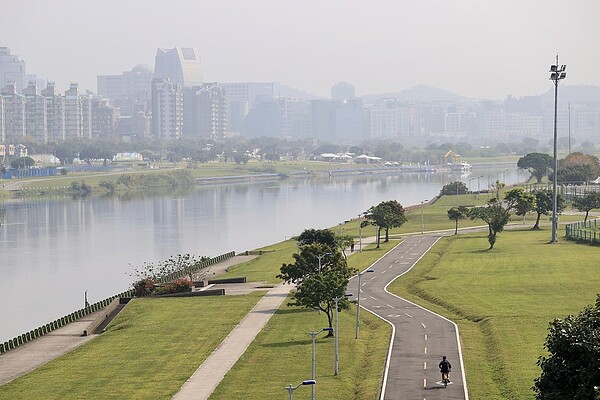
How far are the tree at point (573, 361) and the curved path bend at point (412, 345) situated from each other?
512 centimetres

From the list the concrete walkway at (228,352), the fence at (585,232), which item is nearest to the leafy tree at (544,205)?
the fence at (585,232)

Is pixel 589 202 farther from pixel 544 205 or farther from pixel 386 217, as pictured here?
pixel 386 217

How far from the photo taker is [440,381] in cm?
2945

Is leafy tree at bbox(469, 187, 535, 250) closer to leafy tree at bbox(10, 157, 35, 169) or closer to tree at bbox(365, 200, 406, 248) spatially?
tree at bbox(365, 200, 406, 248)

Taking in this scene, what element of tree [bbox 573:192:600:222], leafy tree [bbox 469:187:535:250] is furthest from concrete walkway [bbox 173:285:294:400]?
tree [bbox 573:192:600:222]

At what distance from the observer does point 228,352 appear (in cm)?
3519

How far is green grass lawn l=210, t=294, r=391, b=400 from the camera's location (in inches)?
1153

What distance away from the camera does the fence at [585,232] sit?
60.3m

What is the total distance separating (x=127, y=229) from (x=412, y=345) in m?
58.0

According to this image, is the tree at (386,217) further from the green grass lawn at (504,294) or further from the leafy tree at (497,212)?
the leafy tree at (497,212)

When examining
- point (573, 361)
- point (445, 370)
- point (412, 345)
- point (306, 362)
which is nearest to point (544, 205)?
point (412, 345)

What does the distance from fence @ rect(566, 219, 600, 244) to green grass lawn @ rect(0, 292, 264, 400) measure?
21688 mm

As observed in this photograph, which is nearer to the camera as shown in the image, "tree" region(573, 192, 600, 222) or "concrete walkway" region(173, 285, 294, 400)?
"concrete walkway" region(173, 285, 294, 400)

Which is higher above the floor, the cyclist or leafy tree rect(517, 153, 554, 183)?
leafy tree rect(517, 153, 554, 183)
